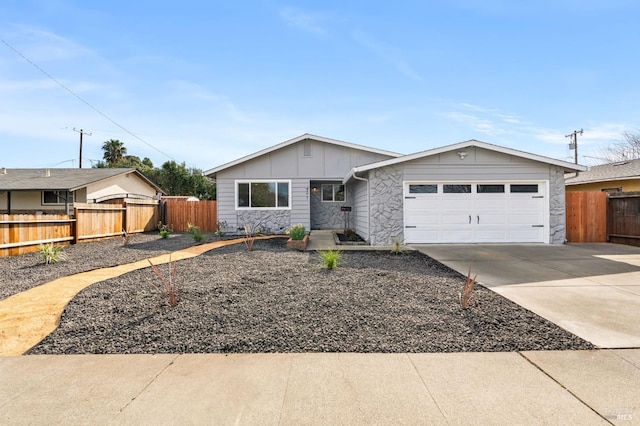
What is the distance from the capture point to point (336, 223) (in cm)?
Result: 1723

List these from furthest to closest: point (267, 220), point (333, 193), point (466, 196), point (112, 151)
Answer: point (112, 151), point (333, 193), point (267, 220), point (466, 196)

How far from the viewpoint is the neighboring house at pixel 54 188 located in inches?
724

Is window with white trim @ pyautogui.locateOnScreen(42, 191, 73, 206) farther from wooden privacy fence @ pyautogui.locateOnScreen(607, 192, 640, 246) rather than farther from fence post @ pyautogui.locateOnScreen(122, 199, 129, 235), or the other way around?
wooden privacy fence @ pyautogui.locateOnScreen(607, 192, 640, 246)

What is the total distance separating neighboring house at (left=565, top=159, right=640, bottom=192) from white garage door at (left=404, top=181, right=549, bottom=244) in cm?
560

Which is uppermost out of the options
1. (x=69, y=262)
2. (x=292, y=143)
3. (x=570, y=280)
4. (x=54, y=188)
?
(x=292, y=143)

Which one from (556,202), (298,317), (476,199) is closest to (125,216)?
(298,317)

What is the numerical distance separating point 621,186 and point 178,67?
2146 centimetres

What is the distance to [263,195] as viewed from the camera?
15.6 meters

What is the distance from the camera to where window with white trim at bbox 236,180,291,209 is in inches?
611

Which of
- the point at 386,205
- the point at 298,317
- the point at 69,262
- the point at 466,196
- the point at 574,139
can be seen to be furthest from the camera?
the point at 574,139

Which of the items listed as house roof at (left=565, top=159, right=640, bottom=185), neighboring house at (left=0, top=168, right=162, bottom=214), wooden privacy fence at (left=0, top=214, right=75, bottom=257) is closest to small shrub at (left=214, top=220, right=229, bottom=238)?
wooden privacy fence at (left=0, top=214, right=75, bottom=257)

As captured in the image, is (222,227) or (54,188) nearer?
(222,227)

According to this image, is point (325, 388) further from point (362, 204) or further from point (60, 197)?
point (60, 197)

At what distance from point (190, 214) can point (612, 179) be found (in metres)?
21.6
